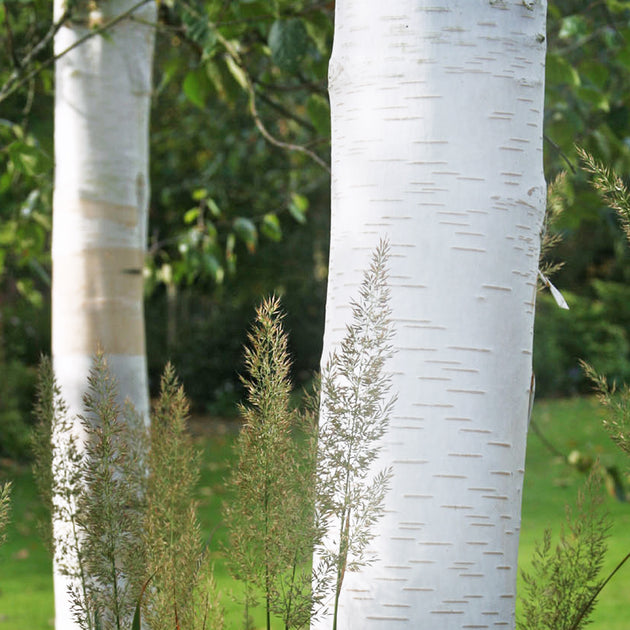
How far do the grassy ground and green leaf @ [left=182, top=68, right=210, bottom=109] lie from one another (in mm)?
1112

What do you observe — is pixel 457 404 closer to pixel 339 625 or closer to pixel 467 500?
pixel 467 500

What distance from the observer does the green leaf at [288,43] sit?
6.97 ft

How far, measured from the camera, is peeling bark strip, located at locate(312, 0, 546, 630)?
37.2 inches

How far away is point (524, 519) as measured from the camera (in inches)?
240

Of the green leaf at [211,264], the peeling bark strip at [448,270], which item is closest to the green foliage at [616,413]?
the peeling bark strip at [448,270]

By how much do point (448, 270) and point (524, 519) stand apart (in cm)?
558

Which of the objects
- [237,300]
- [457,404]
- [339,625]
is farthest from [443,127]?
[237,300]

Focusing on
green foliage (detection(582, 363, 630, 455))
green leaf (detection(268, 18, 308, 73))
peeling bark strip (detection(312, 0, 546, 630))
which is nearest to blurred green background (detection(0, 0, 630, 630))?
green leaf (detection(268, 18, 308, 73))

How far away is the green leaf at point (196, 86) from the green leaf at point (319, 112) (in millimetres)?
384

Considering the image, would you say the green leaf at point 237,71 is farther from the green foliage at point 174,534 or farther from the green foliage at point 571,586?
the green foliage at point 571,586

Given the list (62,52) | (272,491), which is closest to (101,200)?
(62,52)

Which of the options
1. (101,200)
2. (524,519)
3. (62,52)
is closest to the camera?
(62,52)

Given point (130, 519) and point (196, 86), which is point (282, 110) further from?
point (130, 519)

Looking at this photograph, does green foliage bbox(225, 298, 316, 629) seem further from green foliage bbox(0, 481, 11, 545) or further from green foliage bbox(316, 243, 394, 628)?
green foliage bbox(0, 481, 11, 545)
